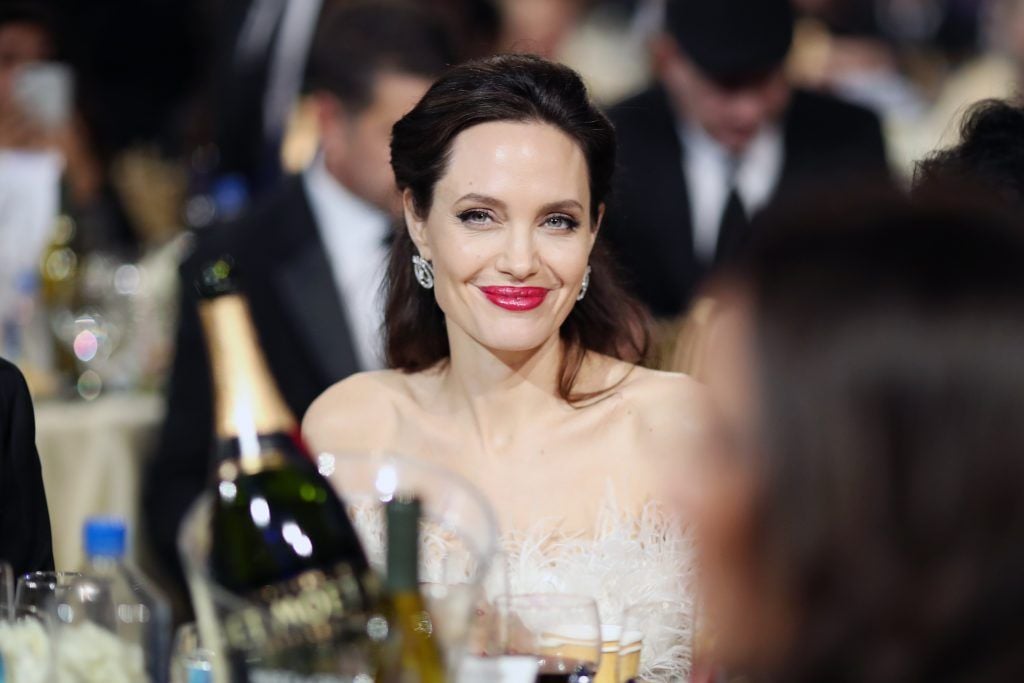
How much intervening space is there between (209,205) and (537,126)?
3054 mm

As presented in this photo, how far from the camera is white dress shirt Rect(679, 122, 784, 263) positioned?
14.8ft

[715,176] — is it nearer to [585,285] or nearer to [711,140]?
[711,140]

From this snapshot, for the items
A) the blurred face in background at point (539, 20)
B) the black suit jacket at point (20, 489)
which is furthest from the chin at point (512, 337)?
the blurred face in background at point (539, 20)

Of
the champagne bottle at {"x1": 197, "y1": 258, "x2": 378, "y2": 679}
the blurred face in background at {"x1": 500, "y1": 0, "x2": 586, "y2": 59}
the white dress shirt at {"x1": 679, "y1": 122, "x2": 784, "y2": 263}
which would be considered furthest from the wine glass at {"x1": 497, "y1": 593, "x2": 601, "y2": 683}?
the blurred face in background at {"x1": 500, "y1": 0, "x2": 586, "y2": 59}

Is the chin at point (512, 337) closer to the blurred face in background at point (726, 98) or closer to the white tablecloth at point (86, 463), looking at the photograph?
the white tablecloth at point (86, 463)

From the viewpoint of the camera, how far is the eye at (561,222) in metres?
2.40

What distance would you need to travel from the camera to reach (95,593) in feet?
4.93

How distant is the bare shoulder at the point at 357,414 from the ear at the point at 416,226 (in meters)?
0.26

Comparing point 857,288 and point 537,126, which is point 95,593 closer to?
point 857,288

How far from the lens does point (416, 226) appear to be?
2559mm

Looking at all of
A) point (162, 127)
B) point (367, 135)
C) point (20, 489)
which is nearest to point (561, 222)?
point (20, 489)

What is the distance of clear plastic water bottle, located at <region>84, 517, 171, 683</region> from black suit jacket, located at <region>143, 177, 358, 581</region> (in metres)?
2.17

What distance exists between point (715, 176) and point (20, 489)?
308cm

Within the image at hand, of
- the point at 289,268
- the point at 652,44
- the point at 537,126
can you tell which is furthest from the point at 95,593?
the point at 652,44
